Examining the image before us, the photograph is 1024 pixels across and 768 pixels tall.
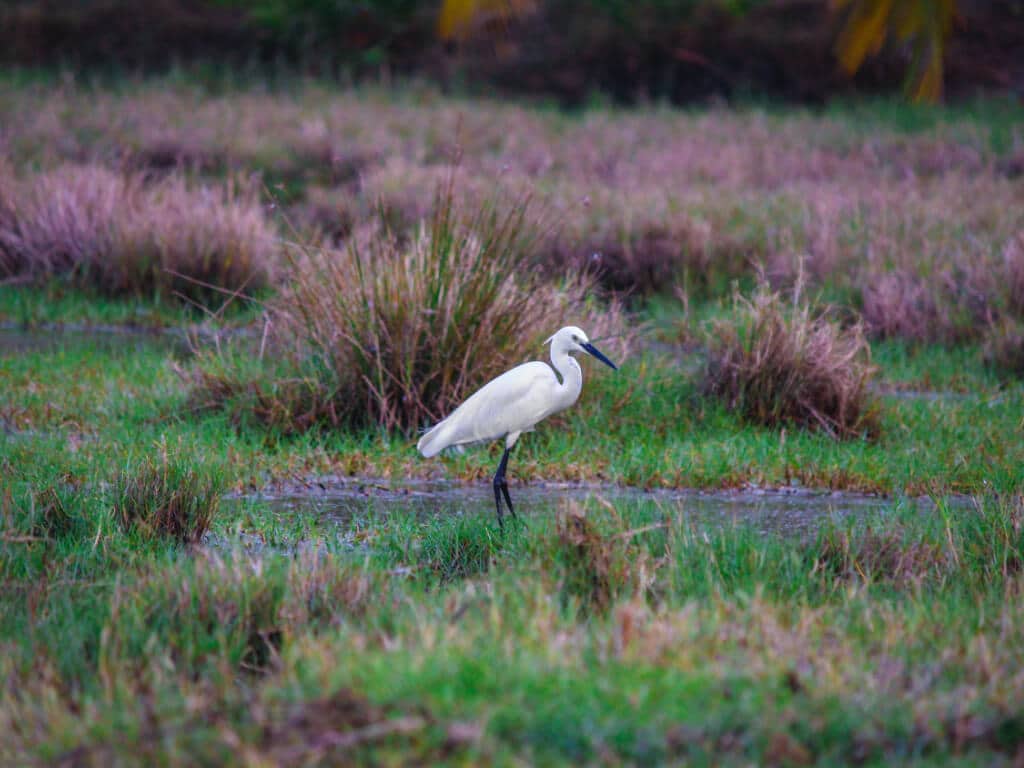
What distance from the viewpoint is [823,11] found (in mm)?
23984

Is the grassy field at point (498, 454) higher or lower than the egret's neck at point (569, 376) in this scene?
lower

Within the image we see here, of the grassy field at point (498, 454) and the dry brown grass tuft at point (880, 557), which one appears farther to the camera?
the dry brown grass tuft at point (880, 557)

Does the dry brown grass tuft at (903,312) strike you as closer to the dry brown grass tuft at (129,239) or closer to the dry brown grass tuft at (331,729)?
the dry brown grass tuft at (129,239)

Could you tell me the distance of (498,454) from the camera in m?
6.50

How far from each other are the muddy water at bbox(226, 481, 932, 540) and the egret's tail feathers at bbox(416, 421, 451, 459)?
27 centimetres

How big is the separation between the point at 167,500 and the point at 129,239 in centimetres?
565

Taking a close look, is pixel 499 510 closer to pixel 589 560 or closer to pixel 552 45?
pixel 589 560

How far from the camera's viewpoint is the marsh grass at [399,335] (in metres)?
6.52

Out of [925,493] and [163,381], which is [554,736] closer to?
[925,493]

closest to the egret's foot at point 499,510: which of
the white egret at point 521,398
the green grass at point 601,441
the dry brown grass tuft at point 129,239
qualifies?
the white egret at point 521,398

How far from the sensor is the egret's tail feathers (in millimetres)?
5316

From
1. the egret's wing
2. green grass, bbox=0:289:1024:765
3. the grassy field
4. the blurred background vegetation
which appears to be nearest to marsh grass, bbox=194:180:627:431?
the grassy field

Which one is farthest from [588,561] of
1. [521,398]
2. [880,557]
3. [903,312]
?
[903,312]

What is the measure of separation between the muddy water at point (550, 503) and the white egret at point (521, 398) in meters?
0.34
